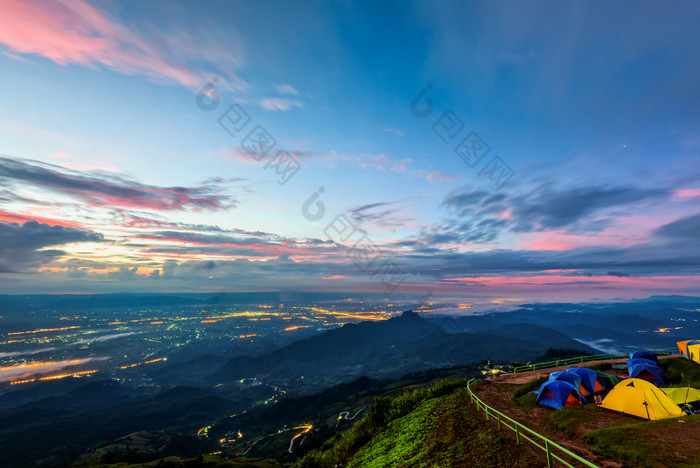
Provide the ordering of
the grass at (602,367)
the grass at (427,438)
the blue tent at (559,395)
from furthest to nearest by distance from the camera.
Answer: the grass at (602,367) < the blue tent at (559,395) < the grass at (427,438)

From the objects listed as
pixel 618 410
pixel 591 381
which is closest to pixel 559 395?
pixel 618 410

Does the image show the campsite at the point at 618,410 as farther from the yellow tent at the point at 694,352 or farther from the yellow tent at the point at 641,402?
the yellow tent at the point at 694,352

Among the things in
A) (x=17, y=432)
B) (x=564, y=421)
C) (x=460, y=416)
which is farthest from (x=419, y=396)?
(x=17, y=432)

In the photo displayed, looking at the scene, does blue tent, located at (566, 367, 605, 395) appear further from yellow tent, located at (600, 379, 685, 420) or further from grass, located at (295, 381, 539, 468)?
grass, located at (295, 381, 539, 468)

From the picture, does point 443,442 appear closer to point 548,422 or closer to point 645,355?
point 548,422

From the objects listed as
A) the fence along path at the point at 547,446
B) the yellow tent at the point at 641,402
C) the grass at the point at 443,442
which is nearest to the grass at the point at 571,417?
the yellow tent at the point at 641,402

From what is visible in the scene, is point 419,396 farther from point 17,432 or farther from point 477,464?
point 17,432
